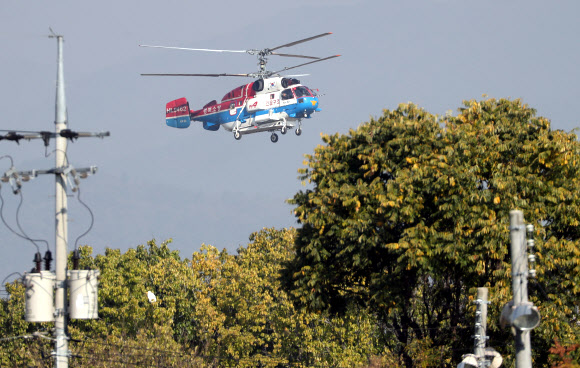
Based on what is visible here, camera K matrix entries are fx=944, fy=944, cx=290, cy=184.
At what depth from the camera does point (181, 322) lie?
6762 cm

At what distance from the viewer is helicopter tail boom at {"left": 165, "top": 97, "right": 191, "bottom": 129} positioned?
87.1 m

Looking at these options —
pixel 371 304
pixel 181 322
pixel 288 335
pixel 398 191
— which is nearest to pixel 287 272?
pixel 371 304

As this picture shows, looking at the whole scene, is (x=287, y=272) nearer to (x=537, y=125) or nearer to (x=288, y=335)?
(x=537, y=125)

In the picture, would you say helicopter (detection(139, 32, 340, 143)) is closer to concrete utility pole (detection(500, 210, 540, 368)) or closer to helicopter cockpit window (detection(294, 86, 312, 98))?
helicopter cockpit window (detection(294, 86, 312, 98))

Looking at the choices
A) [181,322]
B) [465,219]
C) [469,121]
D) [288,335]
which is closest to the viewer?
[465,219]

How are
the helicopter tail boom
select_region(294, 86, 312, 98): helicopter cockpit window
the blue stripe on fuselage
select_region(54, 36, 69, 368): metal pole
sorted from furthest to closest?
the helicopter tail boom < select_region(294, 86, 312, 98): helicopter cockpit window < the blue stripe on fuselage < select_region(54, 36, 69, 368): metal pole

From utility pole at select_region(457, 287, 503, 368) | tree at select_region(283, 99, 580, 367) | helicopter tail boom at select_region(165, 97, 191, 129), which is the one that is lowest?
utility pole at select_region(457, 287, 503, 368)

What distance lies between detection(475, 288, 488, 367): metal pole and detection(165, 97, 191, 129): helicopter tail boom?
6533 cm

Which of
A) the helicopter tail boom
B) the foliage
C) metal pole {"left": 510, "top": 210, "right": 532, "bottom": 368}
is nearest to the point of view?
metal pole {"left": 510, "top": 210, "right": 532, "bottom": 368}

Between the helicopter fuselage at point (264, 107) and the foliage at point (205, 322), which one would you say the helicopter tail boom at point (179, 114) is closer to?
the helicopter fuselage at point (264, 107)

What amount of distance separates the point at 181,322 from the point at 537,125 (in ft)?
136

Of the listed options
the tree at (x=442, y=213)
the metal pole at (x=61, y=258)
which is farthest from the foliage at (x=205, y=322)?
the metal pole at (x=61, y=258)

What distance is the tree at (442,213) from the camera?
1158 inches

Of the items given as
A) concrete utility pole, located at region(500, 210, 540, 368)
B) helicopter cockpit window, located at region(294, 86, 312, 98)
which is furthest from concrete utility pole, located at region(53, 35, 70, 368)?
helicopter cockpit window, located at region(294, 86, 312, 98)
